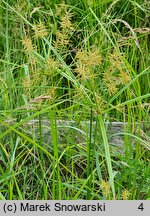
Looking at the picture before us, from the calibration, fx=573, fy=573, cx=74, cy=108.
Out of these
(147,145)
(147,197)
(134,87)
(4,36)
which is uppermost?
(4,36)

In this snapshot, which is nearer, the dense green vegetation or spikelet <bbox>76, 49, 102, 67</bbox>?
spikelet <bbox>76, 49, 102, 67</bbox>

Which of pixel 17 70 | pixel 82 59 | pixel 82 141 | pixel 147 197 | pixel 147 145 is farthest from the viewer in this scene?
pixel 17 70

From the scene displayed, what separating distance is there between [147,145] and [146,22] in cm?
104

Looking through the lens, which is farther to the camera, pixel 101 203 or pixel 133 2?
pixel 133 2

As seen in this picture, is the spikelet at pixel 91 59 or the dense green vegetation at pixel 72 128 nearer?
the spikelet at pixel 91 59

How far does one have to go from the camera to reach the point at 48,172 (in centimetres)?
222

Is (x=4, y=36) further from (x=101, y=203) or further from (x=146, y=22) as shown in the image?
(x=101, y=203)

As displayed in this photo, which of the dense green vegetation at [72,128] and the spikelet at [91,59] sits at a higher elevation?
the spikelet at [91,59]

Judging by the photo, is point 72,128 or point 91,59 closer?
point 91,59

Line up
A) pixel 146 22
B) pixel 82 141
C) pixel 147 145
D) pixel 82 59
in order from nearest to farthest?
pixel 82 59
pixel 147 145
pixel 82 141
pixel 146 22

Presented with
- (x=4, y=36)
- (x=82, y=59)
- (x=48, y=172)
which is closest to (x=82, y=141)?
(x=48, y=172)

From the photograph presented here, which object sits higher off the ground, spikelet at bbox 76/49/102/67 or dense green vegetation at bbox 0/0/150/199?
spikelet at bbox 76/49/102/67

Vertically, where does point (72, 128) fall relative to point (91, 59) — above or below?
below

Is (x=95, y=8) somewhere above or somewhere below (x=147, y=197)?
above
